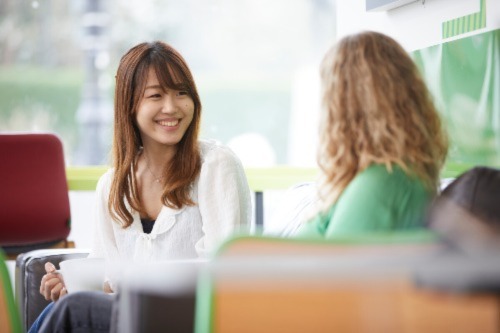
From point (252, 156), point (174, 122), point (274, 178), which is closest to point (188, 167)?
point (174, 122)

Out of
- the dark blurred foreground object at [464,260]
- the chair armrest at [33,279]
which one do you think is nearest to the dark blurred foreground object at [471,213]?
the dark blurred foreground object at [464,260]

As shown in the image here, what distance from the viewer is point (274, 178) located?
4.69m

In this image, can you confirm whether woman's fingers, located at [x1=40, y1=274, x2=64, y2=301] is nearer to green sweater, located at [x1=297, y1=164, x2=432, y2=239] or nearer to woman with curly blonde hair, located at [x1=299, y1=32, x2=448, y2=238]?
woman with curly blonde hair, located at [x1=299, y1=32, x2=448, y2=238]

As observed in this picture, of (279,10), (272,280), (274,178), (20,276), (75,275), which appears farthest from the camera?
(279,10)

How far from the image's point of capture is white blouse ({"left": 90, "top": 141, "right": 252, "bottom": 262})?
2678mm

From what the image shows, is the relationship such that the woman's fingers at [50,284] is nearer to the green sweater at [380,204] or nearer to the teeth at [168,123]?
the teeth at [168,123]

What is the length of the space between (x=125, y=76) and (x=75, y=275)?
692 mm

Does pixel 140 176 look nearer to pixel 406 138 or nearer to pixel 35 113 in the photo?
pixel 406 138

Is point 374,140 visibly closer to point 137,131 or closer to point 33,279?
point 137,131

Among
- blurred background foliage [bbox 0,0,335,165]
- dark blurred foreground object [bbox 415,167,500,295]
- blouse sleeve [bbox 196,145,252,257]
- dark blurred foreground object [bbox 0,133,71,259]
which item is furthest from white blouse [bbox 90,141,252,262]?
blurred background foliage [bbox 0,0,335,165]

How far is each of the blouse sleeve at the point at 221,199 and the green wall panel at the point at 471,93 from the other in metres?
0.66

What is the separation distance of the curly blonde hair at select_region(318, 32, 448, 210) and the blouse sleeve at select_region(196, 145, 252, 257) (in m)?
0.72

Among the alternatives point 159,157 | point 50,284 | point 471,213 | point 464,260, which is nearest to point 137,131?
point 159,157

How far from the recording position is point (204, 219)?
269 cm
